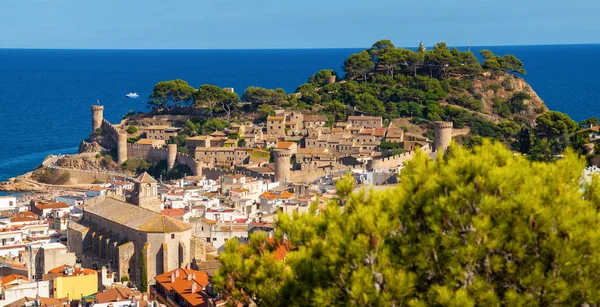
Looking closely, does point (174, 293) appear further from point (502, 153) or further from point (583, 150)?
point (583, 150)

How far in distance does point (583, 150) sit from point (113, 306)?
24.4 m

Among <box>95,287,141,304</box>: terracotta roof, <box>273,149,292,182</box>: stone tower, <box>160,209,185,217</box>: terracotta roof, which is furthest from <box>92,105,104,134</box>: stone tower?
<box>95,287,141,304</box>: terracotta roof

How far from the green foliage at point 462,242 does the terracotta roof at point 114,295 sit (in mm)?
9745

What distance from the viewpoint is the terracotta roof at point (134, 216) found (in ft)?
78.0

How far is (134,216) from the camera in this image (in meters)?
25.1

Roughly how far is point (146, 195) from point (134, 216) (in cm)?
204

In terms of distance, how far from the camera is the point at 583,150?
37.3m

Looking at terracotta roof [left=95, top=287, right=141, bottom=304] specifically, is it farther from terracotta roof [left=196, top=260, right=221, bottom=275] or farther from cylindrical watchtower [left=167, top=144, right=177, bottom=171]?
cylindrical watchtower [left=167, top=144, right=177, bottom=171]

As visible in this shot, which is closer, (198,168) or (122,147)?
(198,168)

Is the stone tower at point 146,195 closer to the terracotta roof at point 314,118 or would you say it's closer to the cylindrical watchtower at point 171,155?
the cylindrical watchtower at point 171,155

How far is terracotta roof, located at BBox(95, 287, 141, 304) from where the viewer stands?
62.4 ft

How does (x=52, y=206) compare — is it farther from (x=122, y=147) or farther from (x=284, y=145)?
(x=122, y=147)

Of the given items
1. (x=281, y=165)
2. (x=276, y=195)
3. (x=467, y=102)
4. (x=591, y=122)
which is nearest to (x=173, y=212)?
(x=276, y=195)

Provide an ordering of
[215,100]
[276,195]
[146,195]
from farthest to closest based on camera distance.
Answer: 1. [215,100]
2. [276,195]
3. [146,195]
